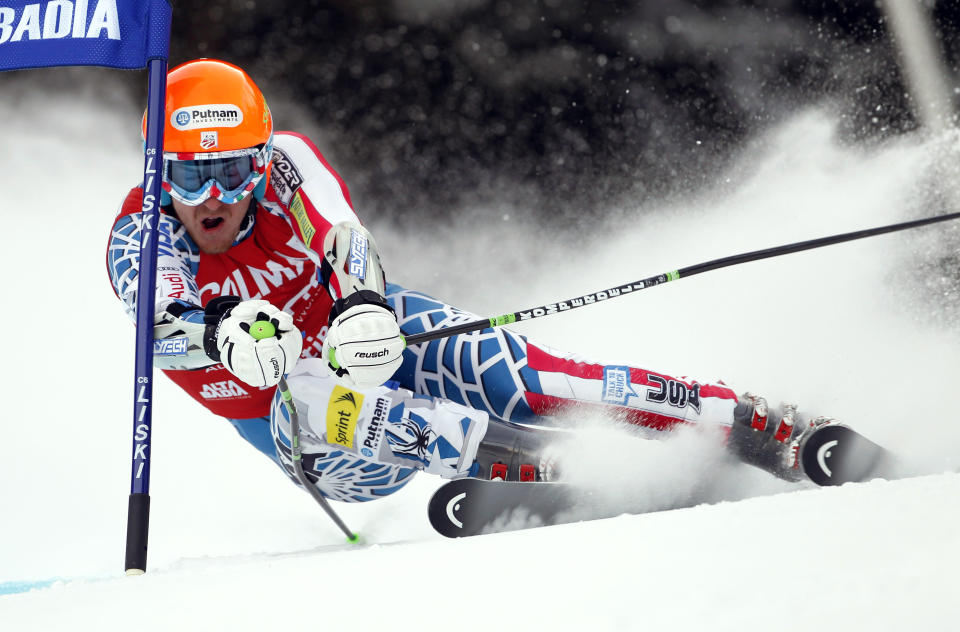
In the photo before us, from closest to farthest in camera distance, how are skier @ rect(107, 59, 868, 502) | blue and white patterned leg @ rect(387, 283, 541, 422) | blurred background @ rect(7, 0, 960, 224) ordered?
skier @ rect(107, 59, 868, 502) → blue and white patterned leg @ rect(387, 283, 541, 422) → blurred background @ rect(7, 0, 960, 224)

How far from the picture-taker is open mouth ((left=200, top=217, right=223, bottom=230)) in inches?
82.7

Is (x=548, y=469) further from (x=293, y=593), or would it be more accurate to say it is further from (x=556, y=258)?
(x=556, y=258)

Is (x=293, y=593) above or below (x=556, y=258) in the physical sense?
below

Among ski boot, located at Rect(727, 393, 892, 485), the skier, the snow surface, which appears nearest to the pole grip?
the snow surface

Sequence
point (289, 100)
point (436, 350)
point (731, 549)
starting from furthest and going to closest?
point (289, 100), point (436, 350), point (731, 549)

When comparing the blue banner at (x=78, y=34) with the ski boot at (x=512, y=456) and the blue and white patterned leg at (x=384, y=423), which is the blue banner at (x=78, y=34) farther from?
the ski boot at (x=512, y=456)

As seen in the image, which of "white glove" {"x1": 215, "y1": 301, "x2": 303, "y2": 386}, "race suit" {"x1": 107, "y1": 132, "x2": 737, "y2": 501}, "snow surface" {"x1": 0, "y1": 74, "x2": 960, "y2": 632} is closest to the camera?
"snow surface" {"x1": 0, "y1": 74, "x2": 960, "y2": 632}

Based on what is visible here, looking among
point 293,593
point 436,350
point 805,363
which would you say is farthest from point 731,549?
point 805,363

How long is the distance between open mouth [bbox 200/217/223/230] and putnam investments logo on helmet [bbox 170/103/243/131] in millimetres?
225

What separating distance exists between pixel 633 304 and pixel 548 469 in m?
2.42

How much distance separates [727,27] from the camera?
4.97m

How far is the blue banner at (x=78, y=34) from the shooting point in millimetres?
2031

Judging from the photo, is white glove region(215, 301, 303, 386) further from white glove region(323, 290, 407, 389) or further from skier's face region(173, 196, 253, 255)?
skier's face region(173, 196, 253, 255)

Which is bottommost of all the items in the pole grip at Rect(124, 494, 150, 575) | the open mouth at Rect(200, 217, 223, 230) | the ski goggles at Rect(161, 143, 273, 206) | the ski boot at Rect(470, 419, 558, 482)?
the pole grip at Rect(124, 494, 150, 575)
